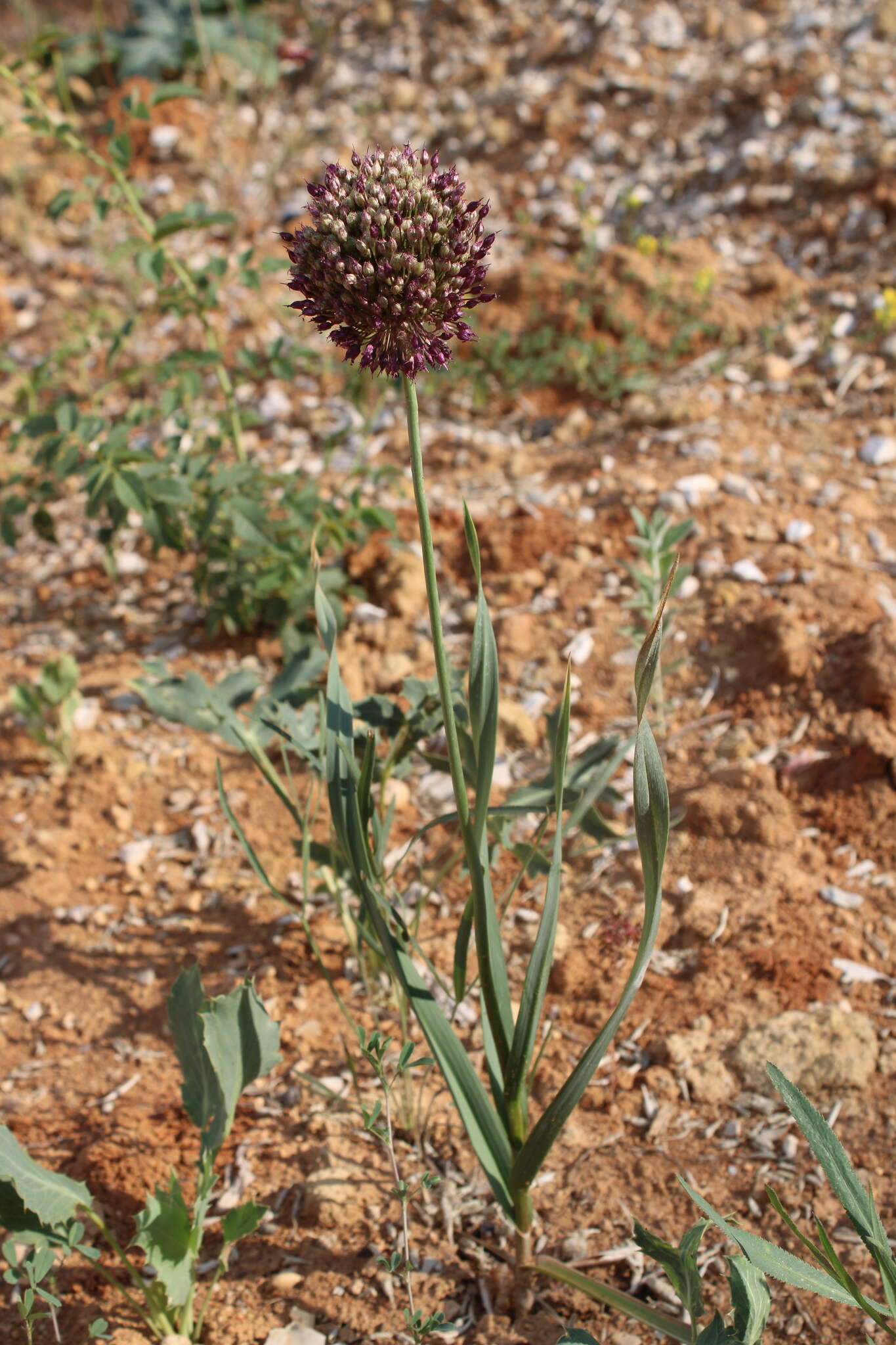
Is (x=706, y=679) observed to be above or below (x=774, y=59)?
below

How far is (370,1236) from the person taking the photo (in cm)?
187

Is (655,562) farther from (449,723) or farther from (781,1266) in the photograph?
(781,1266)

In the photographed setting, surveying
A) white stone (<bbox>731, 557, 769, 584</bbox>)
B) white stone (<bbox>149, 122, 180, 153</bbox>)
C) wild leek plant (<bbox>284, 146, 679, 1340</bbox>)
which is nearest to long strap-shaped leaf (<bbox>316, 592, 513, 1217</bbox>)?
wild leek plant (<bbox>284, 146, 679, 1340</bbox>)

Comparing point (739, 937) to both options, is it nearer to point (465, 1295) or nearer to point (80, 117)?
point (465, 1295)

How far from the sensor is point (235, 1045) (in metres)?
1.68

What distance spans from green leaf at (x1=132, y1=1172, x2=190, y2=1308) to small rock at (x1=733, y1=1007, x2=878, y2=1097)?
1.01 meters

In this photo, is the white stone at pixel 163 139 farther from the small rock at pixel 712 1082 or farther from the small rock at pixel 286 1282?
the small rock at pixel 286 1282

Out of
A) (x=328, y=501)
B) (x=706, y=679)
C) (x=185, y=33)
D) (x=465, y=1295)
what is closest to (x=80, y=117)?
(x=185, y=33)

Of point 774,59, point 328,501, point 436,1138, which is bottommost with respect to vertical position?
point 436,1138

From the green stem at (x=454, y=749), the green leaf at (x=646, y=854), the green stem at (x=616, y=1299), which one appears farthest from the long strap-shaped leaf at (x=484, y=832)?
the green stem at (x=616, y=1299)

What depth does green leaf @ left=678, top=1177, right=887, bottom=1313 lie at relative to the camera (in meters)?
1.24

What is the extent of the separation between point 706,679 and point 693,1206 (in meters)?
1.42

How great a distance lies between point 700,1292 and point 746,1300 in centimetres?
11

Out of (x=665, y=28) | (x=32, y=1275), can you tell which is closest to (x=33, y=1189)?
(x=32, y=1275)
